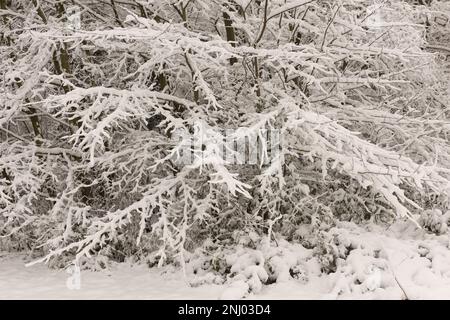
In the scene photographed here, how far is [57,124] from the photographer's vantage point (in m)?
7.76

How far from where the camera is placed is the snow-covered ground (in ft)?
15.9

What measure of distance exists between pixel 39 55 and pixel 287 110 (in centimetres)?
342

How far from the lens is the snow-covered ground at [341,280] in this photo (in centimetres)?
485

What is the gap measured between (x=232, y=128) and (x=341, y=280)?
2.17 metres

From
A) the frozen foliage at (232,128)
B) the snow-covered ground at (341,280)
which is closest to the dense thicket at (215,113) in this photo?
the frozen foliage at (232,128)

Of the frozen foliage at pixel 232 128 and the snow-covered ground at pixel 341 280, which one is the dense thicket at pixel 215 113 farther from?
the snow-covered ground at pixel 341 280

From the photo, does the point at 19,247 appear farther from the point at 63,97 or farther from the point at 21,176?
the point at 63,97

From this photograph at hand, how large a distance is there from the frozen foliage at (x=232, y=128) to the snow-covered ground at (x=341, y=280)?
63mm

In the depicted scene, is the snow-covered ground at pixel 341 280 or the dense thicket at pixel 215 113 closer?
the snow-covered ground at pixel 341 280

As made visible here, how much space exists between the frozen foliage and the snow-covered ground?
0.06m

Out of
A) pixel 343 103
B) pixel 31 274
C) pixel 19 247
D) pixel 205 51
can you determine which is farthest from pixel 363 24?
pixel 19 247

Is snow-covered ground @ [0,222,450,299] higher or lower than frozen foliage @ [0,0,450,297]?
lower

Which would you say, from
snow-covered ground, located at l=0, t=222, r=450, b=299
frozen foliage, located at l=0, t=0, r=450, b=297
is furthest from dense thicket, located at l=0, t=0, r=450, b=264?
snow-covered ground, located at l=0, t=222, r=450, b=299

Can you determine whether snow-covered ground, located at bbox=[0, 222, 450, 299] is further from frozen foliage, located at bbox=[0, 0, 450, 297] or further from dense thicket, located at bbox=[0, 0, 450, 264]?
dense thicket, located at bbox=[0, 0, 450, 264]
